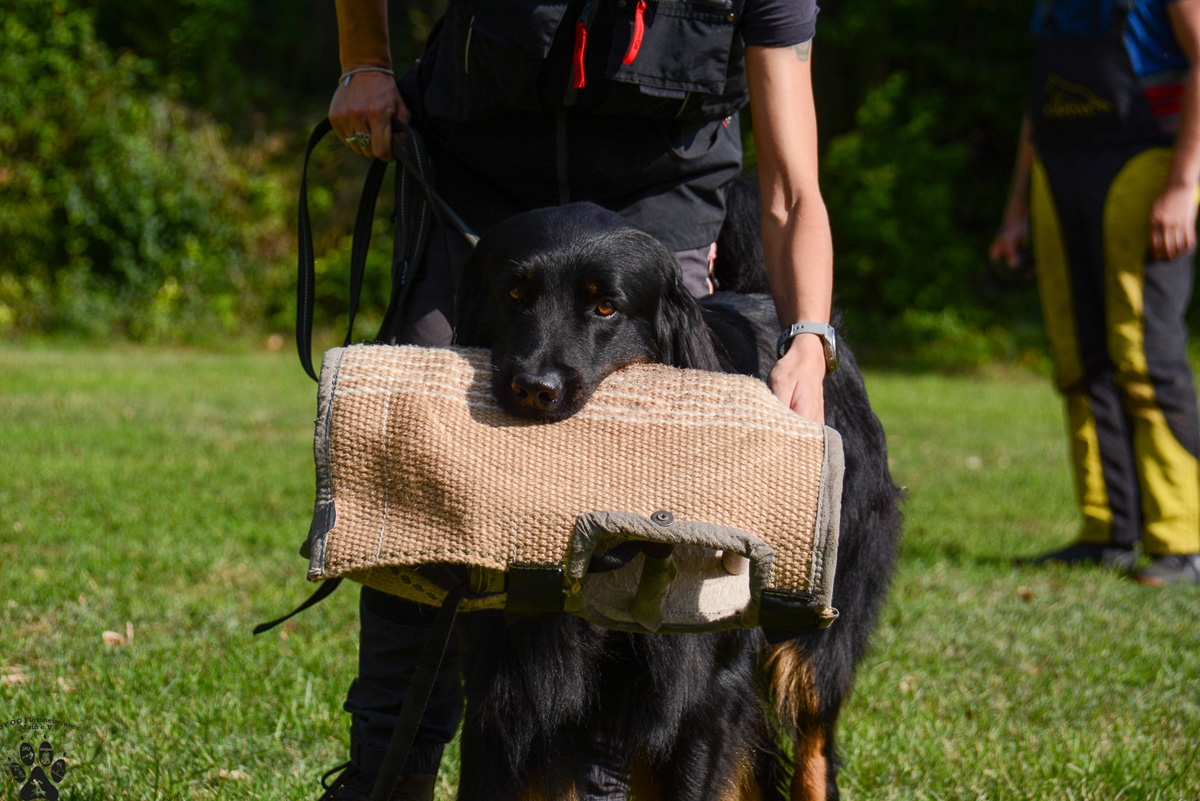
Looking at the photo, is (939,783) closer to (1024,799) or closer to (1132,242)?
(1024,799)

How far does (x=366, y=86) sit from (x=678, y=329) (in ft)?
3.12

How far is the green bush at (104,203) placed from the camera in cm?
1227

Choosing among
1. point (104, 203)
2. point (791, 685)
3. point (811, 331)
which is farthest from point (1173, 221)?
point (104, 203)

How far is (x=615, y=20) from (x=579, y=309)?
0.62 meters

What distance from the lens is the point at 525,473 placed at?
6.13ft

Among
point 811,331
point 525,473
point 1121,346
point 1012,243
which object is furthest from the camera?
point 1012,243

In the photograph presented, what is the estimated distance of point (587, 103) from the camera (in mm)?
2369

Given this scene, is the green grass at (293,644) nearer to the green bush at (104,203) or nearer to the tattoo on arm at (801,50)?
the tattoo on arm at (801,50)

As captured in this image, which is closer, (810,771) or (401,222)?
(401,222)

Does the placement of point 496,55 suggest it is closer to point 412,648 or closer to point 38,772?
point 412,648

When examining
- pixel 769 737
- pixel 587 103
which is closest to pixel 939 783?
pixel 769 737

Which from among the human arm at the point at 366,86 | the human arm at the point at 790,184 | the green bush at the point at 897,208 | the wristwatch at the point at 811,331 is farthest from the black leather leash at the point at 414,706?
the green bush at the point at 897,208

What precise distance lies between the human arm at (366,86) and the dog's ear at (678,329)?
0.75m

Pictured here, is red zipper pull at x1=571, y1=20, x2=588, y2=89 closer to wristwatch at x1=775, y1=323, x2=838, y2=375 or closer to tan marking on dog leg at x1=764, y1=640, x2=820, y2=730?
wristwatch at x1=775, y1=323, x2=838, y2=375
